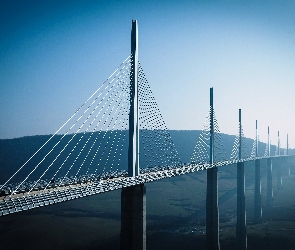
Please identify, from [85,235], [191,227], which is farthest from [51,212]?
[191,227]

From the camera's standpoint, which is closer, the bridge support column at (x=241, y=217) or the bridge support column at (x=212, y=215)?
the bridge support column at (x=212, y=215)

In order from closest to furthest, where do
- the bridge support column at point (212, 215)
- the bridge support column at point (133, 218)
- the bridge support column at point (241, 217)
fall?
the bridge support column at point (133, 218) → the bridge support column at point (212, 215) → the bridge support column at point (241, 217)

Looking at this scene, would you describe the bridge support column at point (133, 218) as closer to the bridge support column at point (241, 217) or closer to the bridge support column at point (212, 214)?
the bridge support column at point (212, 214)

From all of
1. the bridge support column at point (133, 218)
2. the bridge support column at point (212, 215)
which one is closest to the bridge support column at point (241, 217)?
the bridge support column at point (212, 215)

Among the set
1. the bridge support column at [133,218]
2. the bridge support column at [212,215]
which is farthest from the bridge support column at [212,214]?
the bridge support column at [133,218]

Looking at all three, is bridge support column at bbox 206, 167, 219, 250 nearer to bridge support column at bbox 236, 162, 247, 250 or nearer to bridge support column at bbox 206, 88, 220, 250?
bridge support column at bbox 206, 88, 220, 250

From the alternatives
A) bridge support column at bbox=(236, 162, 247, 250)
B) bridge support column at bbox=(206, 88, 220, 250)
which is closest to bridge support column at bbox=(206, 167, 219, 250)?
bridge support column at bbox=(206, 88, 220, 250)

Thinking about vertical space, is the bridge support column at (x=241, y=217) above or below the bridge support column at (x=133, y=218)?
below

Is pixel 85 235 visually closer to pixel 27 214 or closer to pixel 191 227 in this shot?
pixel 191 227

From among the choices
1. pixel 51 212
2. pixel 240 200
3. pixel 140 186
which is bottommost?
pixel 51 212

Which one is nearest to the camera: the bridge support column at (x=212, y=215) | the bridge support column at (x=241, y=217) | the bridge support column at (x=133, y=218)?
the bridge support column at (x=133, y=218)
